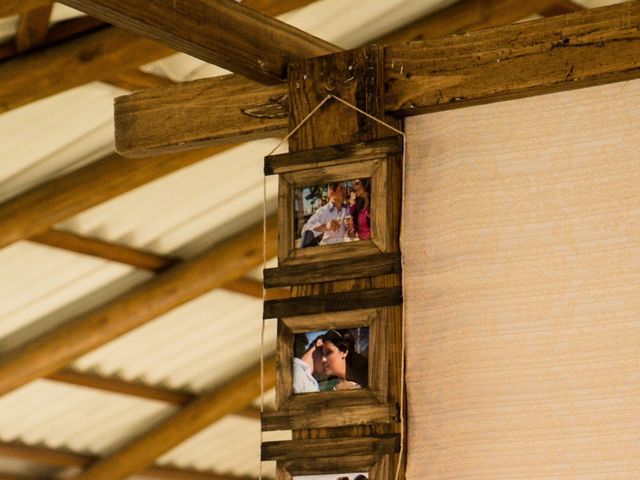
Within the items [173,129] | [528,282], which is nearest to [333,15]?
[173,129]

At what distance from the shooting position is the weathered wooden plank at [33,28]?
504cm

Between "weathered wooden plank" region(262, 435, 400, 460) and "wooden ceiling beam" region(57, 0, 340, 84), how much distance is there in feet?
3.03

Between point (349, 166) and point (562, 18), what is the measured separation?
0.62 metres

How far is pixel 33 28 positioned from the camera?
16.8 feet

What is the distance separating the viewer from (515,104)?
10.4 feet

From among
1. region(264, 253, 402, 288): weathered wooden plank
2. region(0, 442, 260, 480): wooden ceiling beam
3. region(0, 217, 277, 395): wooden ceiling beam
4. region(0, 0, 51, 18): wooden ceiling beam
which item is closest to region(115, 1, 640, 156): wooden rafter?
region(264, 253, 402, 288): weathered wooden plank

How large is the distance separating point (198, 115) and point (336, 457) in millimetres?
1001

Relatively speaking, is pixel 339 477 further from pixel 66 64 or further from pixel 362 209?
pixel 66 64

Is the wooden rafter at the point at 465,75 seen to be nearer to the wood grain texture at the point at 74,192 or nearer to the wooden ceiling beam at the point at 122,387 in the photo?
the wood grain texture at the point at 74,192

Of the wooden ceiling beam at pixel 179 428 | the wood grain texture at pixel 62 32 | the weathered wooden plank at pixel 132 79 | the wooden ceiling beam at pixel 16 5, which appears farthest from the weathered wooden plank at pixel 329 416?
the wooden ceiling beam at pixel 179 428

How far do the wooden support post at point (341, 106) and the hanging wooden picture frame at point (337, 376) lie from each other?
7 cm

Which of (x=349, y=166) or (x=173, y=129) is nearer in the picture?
(x=349, y=166)

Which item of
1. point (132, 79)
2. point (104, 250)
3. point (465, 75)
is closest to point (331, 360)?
point (465, 75)

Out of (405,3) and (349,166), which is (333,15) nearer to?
(405,3)
